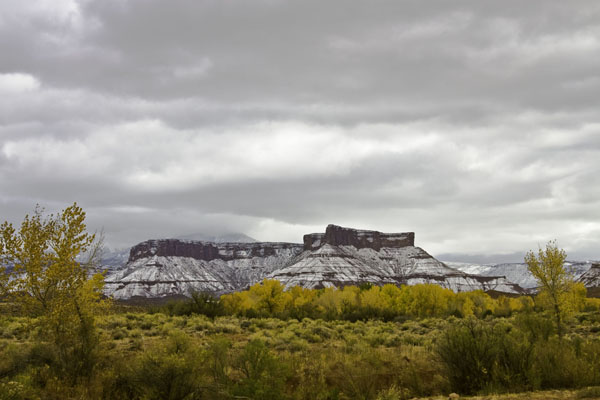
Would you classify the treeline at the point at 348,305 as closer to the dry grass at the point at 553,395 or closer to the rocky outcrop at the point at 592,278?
the dry grass at the point at 553,395

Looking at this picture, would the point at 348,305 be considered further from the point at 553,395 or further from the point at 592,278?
the point at 592,278

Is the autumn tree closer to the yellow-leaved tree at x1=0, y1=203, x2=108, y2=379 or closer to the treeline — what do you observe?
the treeline

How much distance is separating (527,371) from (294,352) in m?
8.90

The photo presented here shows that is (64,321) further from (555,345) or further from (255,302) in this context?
(255,302)

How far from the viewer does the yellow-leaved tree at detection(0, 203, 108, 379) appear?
13547 millimetres

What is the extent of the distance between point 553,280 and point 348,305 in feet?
83.3

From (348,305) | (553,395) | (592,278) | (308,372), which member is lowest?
(348,305)

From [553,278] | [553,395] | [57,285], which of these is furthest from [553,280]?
[57,285]

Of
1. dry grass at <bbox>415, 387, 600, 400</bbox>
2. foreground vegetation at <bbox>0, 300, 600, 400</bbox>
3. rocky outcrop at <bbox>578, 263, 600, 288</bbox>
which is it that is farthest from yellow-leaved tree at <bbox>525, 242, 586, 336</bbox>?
rocky outcrop at <bbox>578, 263, 600, 288</bbox>

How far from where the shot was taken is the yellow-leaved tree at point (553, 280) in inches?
909

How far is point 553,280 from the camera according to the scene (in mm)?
23766

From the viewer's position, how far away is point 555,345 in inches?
575

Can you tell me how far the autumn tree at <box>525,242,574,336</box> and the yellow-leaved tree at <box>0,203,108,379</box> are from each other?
22.1 m

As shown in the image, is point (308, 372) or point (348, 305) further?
point (348, 305)
